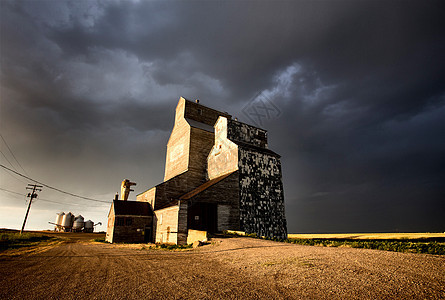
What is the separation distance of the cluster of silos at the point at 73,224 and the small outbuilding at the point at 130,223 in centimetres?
4338

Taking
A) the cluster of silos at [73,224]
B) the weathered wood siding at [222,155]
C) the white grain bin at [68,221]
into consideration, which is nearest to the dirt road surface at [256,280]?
the weathered wood siding at [222,155]

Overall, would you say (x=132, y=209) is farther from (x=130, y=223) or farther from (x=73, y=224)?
(x=73, y=224)

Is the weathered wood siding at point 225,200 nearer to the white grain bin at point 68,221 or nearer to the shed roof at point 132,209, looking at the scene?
the shed roof at point 132,209

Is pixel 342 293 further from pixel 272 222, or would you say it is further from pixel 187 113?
pixel 187 113

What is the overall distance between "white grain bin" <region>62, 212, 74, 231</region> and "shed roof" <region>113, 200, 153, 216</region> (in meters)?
46.7

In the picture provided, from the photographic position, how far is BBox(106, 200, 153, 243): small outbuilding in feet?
88.9

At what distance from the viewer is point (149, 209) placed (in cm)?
2936

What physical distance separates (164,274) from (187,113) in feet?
104

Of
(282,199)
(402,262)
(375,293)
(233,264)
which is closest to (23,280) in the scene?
(233,264)

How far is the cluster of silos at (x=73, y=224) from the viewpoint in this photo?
61594 millimetres

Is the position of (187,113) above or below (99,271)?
above

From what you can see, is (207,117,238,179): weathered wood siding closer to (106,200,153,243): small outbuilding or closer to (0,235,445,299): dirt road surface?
(106,200,153,243): small outbuilding

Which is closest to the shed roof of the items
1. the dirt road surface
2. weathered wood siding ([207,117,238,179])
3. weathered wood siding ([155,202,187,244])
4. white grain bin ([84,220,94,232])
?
weathered wood siding ([155,202,187,244])

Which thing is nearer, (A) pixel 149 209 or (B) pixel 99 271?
(B) pixel 99 271
